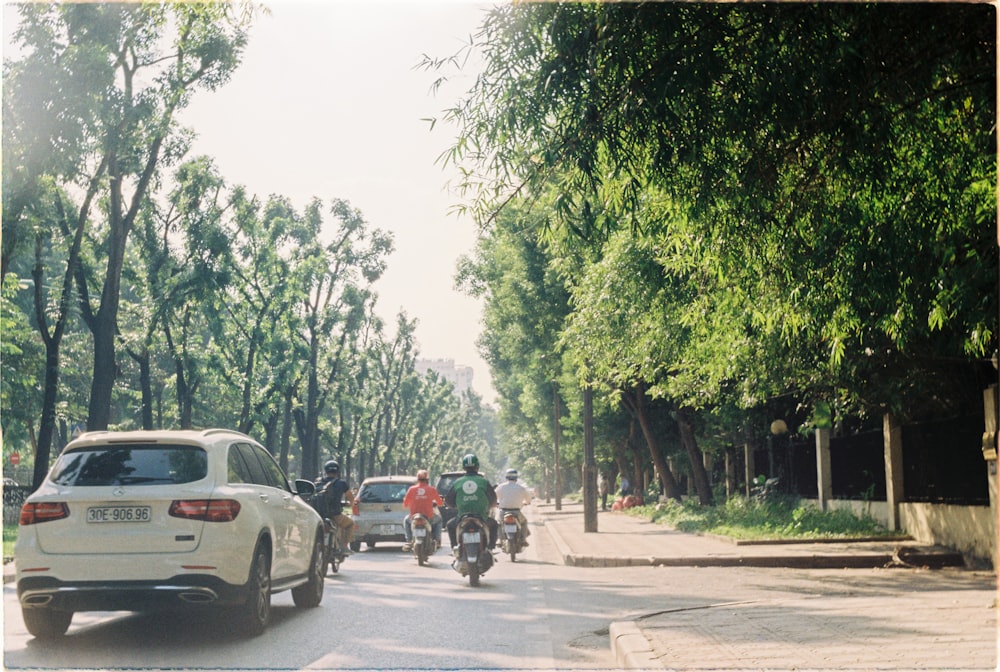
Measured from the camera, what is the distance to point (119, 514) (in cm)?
905

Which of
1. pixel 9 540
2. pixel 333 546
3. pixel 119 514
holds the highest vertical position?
pixel 119 514

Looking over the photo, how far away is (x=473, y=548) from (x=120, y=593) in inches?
273

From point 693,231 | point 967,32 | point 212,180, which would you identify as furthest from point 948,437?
point 212,180

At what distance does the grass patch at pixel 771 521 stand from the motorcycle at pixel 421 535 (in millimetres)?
6230

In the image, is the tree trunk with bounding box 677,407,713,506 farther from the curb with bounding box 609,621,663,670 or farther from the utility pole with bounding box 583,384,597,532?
the curb with bounding box 609,621,663,670

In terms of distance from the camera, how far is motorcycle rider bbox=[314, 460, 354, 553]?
1861 cm

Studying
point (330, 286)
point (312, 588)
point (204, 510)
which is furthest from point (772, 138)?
point (330, 286)

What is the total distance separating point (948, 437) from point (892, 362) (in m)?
1.52

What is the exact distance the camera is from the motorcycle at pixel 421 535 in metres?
19.2

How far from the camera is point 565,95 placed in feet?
24.3

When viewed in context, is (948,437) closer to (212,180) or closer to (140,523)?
(140,523)

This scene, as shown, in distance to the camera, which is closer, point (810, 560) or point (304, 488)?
point (304, 488)

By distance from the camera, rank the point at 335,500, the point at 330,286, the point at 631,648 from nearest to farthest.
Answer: the point at 631,648 < the point at 335,500 < the point at 330,286

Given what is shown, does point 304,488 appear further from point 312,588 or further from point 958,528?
point 958,528
